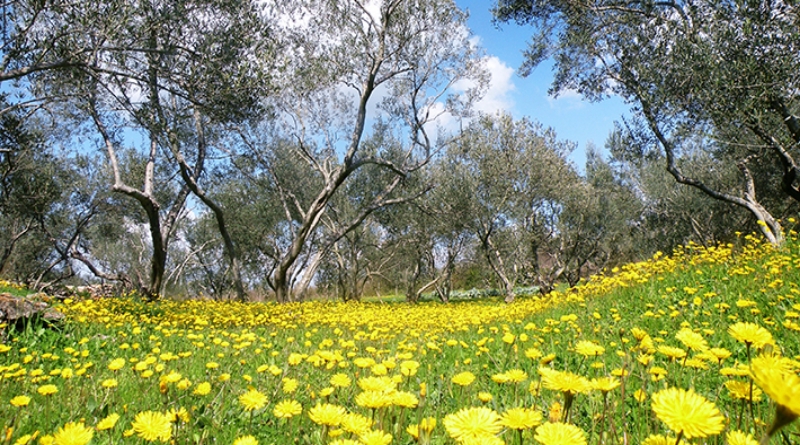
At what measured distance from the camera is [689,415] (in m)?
0.90

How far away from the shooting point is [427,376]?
416cm

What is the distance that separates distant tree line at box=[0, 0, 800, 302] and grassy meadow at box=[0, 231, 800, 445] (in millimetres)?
4228

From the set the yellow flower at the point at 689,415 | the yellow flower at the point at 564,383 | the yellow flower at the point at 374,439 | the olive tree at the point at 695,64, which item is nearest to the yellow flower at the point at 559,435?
the yellow flower at the point at 564,383

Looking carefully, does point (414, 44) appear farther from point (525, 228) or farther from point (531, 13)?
point (525, 228)

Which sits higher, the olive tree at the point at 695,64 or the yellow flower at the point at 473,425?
the olive tree at the point at 695,64

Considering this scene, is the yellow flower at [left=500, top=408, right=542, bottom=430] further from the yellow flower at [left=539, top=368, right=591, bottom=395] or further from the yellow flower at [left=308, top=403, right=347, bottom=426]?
the yellow flower at [left=308, top=403, right=347, bottom=426]

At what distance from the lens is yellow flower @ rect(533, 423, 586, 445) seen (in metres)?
1.08

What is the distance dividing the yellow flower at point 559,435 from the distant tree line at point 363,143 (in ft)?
28.3

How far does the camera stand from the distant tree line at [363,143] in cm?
886

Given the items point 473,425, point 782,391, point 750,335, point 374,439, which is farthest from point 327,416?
point 750,335

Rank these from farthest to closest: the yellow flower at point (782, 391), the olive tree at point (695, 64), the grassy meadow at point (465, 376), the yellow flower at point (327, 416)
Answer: the olive tree at point (695, 64), the yellow flower at point (327, 416), the grassy meadow at point (465, 376), the yellow flower at point (782, 391)

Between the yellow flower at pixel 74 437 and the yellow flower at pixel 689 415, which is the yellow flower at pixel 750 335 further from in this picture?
the yellow flower at pixel 74 437

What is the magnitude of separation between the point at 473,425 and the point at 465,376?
75cm

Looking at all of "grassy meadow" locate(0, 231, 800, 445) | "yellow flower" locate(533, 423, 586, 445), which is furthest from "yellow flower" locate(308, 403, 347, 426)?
"yellow flower" locate(533, 423, 586, 445)
